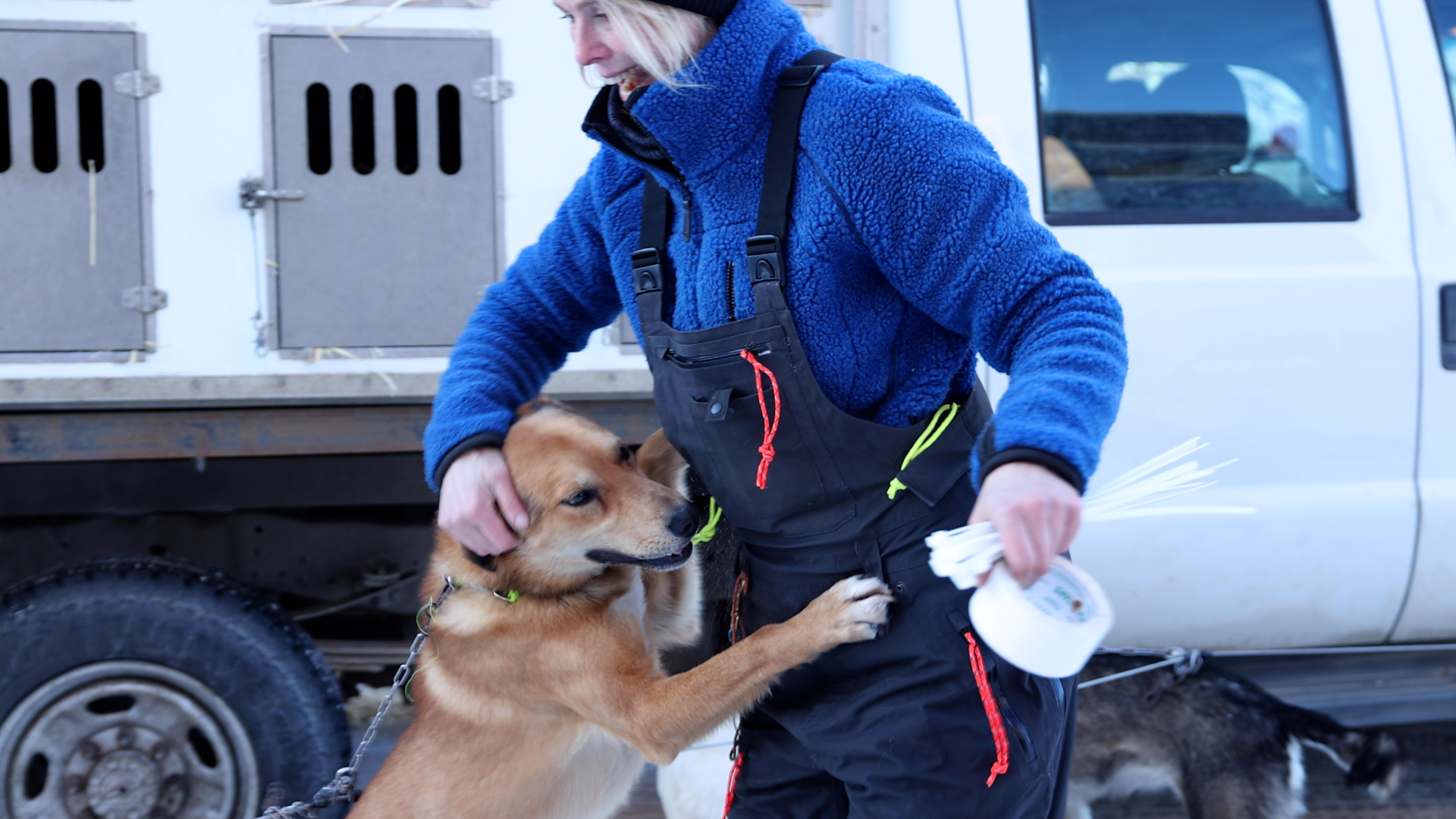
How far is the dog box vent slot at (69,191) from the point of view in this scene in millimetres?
2318

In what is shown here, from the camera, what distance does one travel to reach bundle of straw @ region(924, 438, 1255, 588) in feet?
3.50

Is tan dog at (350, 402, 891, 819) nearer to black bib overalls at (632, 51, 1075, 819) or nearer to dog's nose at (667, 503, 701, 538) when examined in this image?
dog's nose at (667, 503, 701, 538)

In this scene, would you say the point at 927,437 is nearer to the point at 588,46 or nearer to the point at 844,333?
the point at 844,333

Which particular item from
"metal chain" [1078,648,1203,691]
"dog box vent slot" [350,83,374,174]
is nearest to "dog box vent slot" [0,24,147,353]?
"dog box vent slot" [350,83,374,174]

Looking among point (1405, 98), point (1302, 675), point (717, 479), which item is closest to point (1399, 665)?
point (1302, 675)

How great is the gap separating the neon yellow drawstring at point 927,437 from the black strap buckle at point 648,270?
0.42 meters

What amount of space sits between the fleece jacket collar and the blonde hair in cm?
2

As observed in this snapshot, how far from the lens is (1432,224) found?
2.71 metres

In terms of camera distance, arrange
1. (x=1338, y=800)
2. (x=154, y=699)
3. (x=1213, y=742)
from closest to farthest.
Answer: (x=154, y=699), (x=1213, y=742), (x=1338, y=800)

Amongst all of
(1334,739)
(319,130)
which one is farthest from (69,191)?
(1334,739)

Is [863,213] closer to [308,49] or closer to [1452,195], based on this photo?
[308,49]

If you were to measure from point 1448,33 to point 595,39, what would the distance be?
2521 millimetres

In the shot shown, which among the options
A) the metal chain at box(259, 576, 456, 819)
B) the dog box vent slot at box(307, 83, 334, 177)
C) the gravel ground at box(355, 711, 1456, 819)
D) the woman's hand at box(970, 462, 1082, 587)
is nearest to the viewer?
the woman's hand at box(970, 462, 1082, 587)

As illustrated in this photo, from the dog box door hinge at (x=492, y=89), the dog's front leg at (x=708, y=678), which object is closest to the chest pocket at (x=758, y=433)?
the dog's front leg at (x=708, y=678)
